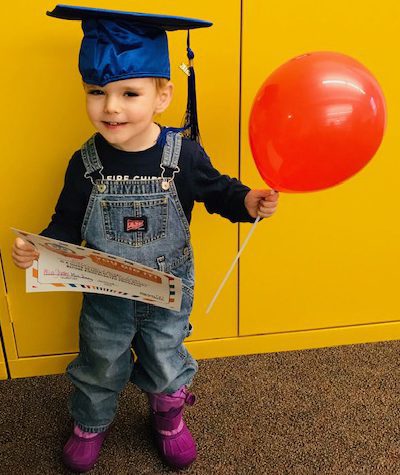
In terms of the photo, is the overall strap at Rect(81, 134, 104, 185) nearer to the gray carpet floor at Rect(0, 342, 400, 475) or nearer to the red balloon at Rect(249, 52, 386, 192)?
the red balloon at Rect(249, 52, 386, 192)

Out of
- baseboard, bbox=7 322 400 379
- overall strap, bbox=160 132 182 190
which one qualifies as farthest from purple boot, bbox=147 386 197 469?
overall strap, bbox=160 132 182 190

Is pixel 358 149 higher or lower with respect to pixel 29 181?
higher

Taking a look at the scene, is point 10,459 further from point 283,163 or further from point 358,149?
point 358,149

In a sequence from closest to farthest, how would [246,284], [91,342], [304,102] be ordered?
[304,102] → [91,342] → [246,284]

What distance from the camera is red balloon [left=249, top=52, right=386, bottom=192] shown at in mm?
890

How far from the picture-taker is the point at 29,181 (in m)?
1.28

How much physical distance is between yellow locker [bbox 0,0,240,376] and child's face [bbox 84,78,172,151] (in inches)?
9.9

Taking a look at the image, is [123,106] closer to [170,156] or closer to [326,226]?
[170,156]

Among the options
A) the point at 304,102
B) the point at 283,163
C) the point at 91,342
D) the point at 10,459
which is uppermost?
the point at 304,102

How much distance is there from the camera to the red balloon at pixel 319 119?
2.92 ft

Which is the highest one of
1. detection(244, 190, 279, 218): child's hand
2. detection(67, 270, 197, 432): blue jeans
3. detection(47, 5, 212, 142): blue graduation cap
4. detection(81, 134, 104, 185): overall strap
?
detection(47, 5, 212, 142): blue graduation cap

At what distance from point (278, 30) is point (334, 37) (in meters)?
0.14

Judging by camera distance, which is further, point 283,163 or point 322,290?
point 322,290

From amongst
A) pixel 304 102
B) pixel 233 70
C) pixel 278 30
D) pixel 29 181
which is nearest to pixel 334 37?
pixel 278 30
